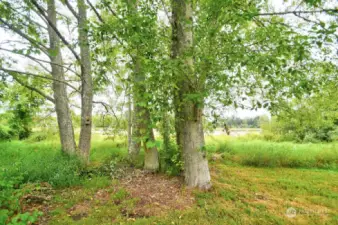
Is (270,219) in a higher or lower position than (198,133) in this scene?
lower

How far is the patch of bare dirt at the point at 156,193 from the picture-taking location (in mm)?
3211

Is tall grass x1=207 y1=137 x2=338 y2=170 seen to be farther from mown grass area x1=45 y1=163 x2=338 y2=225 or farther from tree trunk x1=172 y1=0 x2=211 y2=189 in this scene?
tree trunk x1=172 y1=0 x2=211 y2=189

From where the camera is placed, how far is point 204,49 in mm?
2893

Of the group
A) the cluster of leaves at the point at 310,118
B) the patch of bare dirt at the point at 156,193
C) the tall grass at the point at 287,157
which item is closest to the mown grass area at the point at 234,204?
the patch of bare dirt at the point at 156,193

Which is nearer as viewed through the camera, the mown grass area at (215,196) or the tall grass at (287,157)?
the mown grass area at (215,196)

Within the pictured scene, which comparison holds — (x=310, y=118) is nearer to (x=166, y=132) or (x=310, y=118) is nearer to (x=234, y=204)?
(x=234, y=204)

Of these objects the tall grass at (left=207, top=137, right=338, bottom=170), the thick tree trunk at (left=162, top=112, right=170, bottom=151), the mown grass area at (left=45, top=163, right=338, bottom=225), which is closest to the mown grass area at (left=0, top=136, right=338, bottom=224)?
the mown grass area at (left=45, top=163, right=338, bottom=225)

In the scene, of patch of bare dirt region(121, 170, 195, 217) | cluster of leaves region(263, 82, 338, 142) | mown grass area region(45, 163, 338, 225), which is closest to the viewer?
mown grass area region(45, 163, 338, 225)

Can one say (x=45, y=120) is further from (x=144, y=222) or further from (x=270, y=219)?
(x=270, y=219)

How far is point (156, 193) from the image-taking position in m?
3.73

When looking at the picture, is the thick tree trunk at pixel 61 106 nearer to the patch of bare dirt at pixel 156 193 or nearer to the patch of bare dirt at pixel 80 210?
the patch of bare dirt at pixel 156 193

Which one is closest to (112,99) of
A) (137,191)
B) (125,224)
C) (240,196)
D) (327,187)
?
(137,191)

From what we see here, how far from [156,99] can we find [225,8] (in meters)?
1.65

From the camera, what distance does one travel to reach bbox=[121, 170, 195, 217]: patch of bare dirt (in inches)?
126
